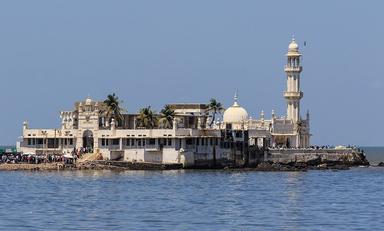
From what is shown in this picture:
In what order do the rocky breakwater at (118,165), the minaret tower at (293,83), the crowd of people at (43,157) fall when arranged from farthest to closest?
the minaret tower at (293,83)
the crowd of people at (43,157)
the rocky breakwater at (118,165)

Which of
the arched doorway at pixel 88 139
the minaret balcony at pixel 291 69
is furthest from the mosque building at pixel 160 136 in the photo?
the minaret balcony at pixel 291 69

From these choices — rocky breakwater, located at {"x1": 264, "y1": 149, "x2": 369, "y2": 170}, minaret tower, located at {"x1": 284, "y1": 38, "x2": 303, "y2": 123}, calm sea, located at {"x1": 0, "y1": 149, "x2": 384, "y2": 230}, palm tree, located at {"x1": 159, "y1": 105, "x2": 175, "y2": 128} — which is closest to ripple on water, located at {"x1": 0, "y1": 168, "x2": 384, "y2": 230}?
calm sea, located at {"x1": 0, "y1": 149, "x2": 384, "y2": 230}

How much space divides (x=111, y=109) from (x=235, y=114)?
64.7 ft

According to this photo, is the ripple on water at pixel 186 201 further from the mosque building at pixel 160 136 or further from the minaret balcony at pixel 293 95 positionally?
the minaret balcony at pixel 293 95

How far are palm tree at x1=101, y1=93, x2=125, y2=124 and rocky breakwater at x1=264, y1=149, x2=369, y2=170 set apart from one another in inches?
691

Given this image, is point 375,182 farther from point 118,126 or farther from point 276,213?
point 276,213

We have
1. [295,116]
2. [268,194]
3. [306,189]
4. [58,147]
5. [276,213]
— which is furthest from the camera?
[295,116]

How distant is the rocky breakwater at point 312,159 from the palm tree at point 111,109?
17.6 metres

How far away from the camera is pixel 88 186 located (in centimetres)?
10369

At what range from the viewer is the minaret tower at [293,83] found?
527 feet

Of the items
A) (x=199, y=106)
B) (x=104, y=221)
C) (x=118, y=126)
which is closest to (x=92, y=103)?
(x=118, y=126)

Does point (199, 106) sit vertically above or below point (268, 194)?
above

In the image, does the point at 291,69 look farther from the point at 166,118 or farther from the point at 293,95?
the point at 166,118

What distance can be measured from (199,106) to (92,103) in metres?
13.3
